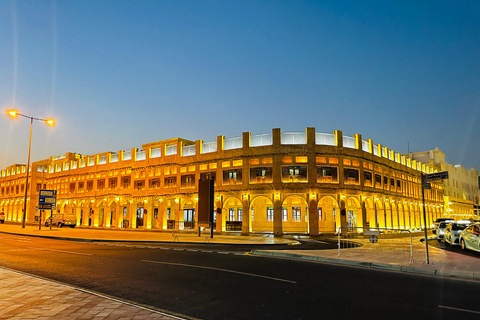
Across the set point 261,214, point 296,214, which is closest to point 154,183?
point 261,214

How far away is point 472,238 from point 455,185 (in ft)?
279

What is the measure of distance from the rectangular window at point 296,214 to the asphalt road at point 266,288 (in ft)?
93.5

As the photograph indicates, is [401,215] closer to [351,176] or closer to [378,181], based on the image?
[378,181]

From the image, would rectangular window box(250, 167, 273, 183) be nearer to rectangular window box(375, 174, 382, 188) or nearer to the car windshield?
rectangular window box(375, 174, 382, 188)

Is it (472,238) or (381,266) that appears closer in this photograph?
(381,266)

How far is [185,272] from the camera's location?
10.8 metres

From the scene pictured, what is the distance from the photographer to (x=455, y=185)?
3524 inches

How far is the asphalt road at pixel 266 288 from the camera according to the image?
21.7 ft

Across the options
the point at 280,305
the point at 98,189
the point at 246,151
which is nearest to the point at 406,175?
the point at 246,151

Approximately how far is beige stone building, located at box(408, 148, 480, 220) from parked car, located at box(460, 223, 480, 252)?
61.2 metres

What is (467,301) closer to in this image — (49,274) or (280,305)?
(280,305)

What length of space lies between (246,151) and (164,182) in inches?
587

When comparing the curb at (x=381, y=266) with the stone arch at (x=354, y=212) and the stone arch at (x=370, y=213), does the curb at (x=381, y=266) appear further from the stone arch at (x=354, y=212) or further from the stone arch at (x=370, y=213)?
the stone arch at (x=370, y=213)

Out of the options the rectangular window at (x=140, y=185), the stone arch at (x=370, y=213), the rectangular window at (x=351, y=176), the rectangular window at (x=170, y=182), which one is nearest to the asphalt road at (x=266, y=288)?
the rectangular window at (x=351, y=176)
